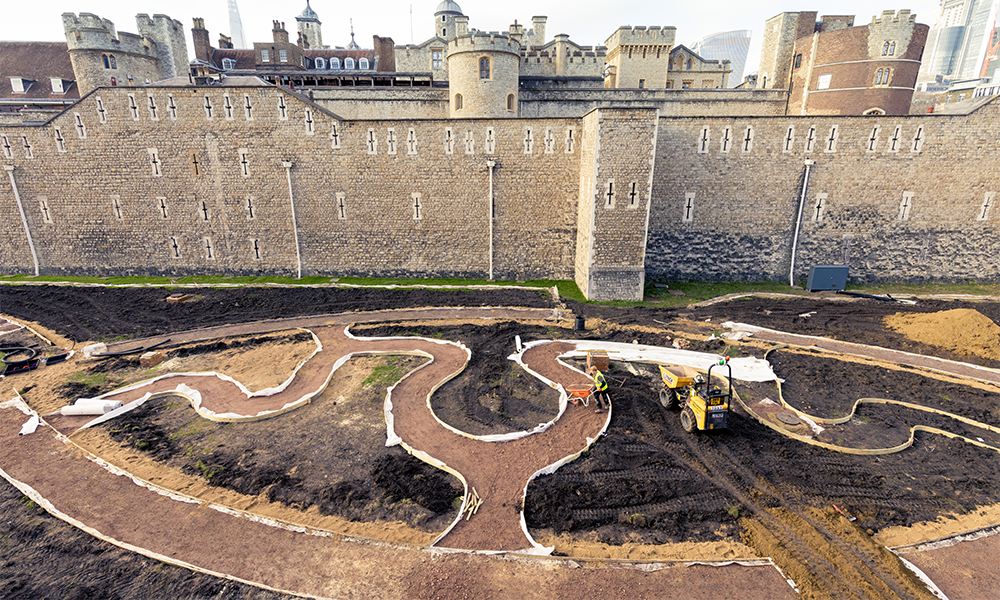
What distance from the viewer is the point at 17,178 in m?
25.5

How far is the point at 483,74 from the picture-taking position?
29.5 meters

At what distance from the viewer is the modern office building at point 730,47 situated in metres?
146

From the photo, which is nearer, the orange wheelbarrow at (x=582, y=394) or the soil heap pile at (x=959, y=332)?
the orange wheelbarrow at (x=582, y=394)

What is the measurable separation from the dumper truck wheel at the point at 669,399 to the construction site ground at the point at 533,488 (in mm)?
372

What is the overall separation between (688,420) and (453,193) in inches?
712

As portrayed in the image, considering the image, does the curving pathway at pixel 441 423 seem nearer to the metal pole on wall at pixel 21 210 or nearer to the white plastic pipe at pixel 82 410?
the white plastic pipe at pixel 82 410

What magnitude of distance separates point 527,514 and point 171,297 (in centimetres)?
2288

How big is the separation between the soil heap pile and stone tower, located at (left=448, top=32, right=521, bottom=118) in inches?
1000

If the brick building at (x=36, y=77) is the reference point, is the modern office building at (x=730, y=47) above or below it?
above

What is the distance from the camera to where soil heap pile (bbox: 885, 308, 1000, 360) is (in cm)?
1600

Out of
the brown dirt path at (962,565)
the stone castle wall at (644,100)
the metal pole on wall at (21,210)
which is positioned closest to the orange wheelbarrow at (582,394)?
the brown dirt path at (962,565)

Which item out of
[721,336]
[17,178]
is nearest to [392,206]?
[721,336]

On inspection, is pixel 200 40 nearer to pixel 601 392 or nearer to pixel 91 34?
pixel 91 34

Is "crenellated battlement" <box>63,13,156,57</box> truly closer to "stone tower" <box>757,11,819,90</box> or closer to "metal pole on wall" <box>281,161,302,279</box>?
"metal pole on wall" <box>281,161,302,279</box>
